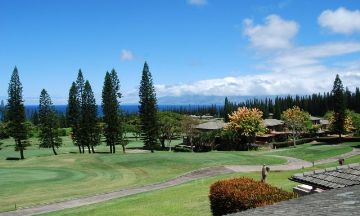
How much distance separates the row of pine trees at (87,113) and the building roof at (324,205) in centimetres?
7673

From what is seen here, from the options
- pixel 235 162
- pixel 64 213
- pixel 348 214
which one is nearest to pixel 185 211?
pixel 64 213

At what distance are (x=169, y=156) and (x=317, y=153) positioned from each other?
24.3m

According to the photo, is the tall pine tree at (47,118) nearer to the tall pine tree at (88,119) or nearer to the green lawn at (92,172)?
the tall pine tree at (88,119)

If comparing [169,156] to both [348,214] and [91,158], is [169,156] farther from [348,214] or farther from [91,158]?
[348,214]

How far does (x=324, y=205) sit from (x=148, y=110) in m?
79.2

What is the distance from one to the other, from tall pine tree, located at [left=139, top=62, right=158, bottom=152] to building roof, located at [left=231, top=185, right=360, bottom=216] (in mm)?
76725

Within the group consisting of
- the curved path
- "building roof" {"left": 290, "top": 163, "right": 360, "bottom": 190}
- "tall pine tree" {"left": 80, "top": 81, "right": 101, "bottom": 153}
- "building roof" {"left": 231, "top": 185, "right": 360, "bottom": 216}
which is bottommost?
the curved path

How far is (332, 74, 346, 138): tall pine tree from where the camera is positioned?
3787 inches

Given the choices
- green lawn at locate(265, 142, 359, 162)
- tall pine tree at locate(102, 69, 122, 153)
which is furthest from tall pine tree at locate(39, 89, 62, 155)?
green lawn at locate(265, 142, 359, 162)

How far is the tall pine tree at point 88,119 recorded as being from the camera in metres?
92.8

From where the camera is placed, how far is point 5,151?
108250 mm

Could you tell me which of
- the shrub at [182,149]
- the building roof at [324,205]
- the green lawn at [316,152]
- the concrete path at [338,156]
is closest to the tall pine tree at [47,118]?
the shrub at [182,149]

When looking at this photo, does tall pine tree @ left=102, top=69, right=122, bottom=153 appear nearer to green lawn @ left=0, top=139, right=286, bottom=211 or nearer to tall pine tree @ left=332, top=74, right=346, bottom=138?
green lawn @ left=0, top=139, right=286, bottom=211

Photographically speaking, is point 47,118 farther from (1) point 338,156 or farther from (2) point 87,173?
(1) point 338,156
